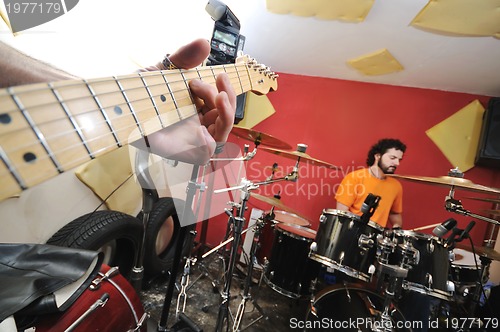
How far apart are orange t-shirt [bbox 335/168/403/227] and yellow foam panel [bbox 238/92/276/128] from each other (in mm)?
1410

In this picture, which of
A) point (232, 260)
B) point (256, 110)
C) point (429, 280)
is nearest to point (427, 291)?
point (429, 280)

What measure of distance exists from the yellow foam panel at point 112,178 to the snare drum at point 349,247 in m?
1.52

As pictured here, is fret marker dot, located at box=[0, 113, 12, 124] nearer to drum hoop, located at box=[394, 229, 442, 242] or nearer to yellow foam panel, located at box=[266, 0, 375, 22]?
drum hoop, located at box=[394, 229, 442, 242]

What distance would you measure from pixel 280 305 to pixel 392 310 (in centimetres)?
108

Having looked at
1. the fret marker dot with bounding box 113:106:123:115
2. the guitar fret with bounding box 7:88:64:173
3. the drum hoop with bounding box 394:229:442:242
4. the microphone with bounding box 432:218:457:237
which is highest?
the fret marker dot with bounding box 113:106:123:115

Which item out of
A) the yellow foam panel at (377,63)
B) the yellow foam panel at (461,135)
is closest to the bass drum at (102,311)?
the yellow foam panel at (377,63)

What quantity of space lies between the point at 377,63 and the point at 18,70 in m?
2.97

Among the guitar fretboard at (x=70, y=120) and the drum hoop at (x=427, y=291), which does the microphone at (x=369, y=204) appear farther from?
the guitar fretboard at (x=70, y=120)

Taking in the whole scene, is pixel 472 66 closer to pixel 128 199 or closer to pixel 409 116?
pixel 409 116

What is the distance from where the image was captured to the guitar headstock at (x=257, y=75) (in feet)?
4.06

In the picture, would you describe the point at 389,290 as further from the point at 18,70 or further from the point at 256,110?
the point at 256,110

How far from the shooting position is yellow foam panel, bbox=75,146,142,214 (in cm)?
159

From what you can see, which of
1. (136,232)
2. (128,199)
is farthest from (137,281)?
(128,199)

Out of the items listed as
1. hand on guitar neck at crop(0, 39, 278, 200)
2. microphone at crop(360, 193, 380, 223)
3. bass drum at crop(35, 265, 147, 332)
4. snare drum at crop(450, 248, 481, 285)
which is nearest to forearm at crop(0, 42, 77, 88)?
hand on guitar neck at crop(0, 39, 278, 200)
